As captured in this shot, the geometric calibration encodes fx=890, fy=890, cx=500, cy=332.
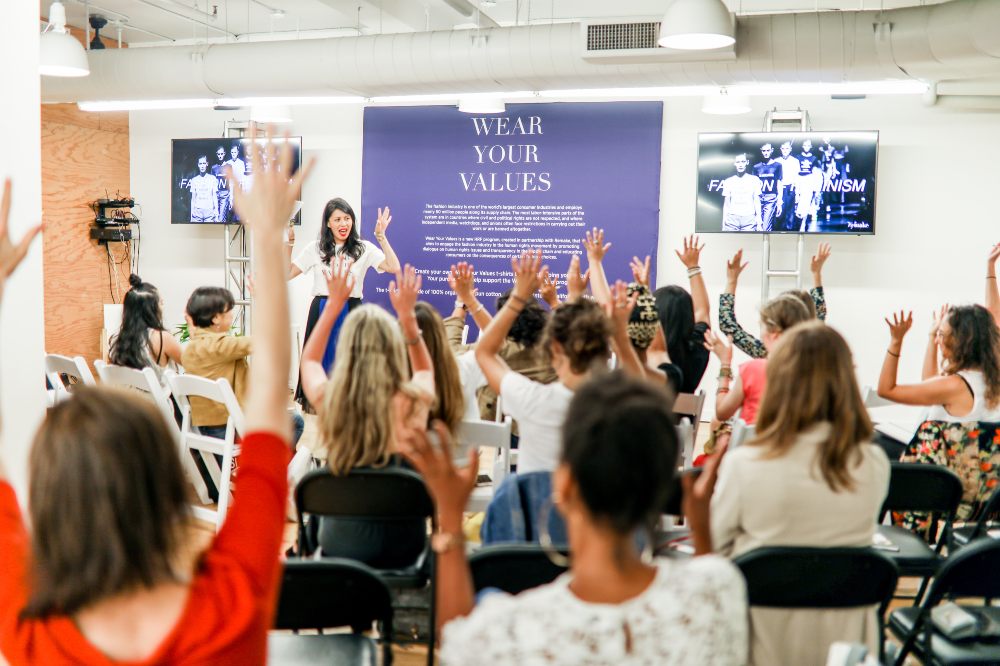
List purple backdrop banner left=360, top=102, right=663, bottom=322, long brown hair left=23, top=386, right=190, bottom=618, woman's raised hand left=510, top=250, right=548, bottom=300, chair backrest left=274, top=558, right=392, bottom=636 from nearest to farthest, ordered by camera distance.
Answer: long brown hair left=23, top=386, right=190, bottom=618
chair backrest left=274, top=558, right=392, bottom=636
woman's raised hand left=510, top=250, right=548, bottom=300
purple backdrop banner left=360, top=102, right=663, bottom=322

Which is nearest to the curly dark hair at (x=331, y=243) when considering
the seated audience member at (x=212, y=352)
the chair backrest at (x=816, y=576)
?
the seated audience member at (x=212, y=352)

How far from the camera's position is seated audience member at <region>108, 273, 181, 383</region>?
4.82 metres

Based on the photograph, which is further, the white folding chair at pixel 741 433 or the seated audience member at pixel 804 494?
the white folding chair at pixel 741 433

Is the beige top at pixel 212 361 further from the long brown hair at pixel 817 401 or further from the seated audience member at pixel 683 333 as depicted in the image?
the long brown hair at pixel 817 401

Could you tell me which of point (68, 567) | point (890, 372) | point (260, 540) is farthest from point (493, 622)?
point (890, 372)

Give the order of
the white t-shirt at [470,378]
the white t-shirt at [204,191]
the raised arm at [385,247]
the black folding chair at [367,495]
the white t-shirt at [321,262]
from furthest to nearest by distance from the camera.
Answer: the white t-shirt at [204,191]
the white t-shirt at [321,262]
the raised arm at [385,247]
the white t-shirt at [470,378]
the black folding chair at [367,495]

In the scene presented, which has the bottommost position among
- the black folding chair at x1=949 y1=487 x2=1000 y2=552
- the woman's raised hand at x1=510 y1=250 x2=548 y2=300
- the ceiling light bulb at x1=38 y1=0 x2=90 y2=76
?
the black folding chair at x1=949 y1=487 x2=1000 y2=552

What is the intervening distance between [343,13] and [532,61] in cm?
218

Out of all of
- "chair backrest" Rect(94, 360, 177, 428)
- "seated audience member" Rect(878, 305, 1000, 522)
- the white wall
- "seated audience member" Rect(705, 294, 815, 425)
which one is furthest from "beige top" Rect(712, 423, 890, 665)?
the white wall

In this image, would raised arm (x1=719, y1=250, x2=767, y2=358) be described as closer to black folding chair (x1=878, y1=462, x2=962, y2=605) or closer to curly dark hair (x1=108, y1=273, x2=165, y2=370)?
black folding chair (x1=878, y1=462, x2=962, y2=605)

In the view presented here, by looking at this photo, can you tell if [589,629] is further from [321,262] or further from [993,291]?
[321,262]

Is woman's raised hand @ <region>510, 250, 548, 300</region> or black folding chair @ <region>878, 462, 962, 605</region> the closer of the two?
black folding chair @ <region>878, 462, 962, 605</region>

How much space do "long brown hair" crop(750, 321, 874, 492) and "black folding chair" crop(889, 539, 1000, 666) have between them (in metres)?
0.36

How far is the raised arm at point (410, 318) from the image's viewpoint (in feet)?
9.80
